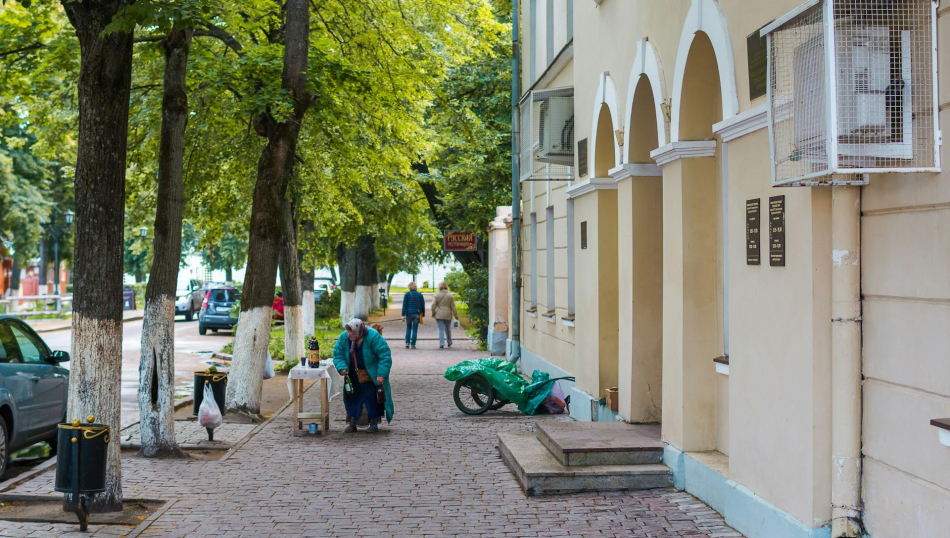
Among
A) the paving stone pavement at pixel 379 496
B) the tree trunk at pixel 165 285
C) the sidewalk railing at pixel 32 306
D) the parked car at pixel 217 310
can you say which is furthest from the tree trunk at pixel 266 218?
the sidewalk railing at pixel 32 306

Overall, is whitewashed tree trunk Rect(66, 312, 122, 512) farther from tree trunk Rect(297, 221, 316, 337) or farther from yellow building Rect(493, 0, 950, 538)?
tree trunk Rect(297, 221, 316, 337)

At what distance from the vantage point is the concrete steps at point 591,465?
8.34m

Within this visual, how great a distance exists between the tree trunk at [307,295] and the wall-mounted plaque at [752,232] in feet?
54.6

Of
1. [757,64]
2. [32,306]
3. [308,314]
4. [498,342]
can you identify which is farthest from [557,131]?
[32,306]

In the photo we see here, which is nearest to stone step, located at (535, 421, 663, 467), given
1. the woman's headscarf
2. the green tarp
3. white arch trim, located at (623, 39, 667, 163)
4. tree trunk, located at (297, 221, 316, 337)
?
white arch trim, located at (623, 39, 667, 163)

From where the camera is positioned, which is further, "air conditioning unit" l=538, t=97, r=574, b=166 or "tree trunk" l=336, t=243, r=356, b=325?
"tree trunk" l=336, t=243, r=356, b=325

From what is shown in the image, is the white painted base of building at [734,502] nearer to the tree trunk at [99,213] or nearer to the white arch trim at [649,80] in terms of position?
the white arch trim at [649,80]

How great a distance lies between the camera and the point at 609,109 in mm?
11070

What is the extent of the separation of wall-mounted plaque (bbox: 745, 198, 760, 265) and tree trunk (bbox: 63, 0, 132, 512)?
490 centimetres

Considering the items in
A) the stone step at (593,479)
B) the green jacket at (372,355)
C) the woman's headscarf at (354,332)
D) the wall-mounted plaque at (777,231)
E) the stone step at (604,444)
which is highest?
the wall-mounted plaque at (777,231)

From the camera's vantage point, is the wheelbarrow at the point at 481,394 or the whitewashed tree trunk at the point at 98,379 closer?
the whitewashed tree trunk at the point at 98,379

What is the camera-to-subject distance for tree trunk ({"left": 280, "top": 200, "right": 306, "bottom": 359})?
18672 mm

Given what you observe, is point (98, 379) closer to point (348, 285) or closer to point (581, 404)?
point (581, 404)

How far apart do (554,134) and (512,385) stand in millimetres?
3592
